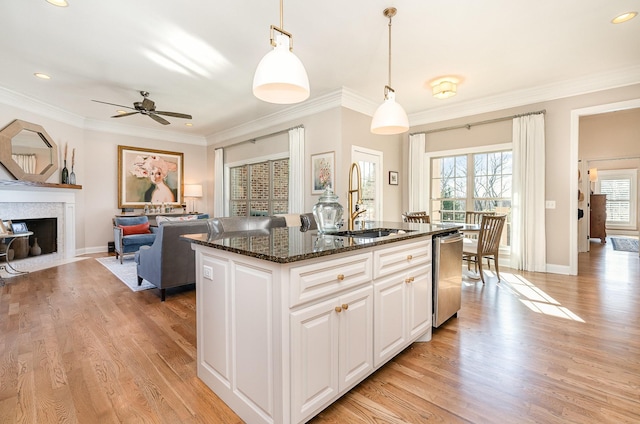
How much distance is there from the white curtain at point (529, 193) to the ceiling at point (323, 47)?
0.62m

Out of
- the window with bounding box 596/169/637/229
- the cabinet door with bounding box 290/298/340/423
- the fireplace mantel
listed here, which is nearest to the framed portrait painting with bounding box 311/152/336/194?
the cabinet door with bounding box 290/298/340/423

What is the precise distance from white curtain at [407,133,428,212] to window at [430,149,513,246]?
0.77 feet

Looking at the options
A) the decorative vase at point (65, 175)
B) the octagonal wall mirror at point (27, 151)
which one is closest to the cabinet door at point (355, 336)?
the octagonal wall mirror at point (27, 151)

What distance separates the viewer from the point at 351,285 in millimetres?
1638

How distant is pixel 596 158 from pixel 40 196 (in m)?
10.9

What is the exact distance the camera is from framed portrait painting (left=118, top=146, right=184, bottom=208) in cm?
684

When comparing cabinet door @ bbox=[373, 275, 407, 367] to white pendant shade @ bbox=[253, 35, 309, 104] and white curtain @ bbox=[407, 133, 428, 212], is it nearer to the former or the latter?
white pendant shade @ bbox=[253, 35, 309, 104]

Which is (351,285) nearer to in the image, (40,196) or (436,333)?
(436,333)

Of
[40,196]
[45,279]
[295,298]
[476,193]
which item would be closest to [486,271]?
[476,193]

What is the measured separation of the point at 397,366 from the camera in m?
2.04

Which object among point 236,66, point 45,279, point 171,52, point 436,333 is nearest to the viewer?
point 436,333

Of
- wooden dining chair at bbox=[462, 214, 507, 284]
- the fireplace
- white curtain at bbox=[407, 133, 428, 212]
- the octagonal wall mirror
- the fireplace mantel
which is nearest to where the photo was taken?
wooden dining chair at bbox=[462, 214, 507, 284]

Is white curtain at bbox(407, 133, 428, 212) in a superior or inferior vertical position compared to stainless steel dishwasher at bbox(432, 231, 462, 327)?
superior

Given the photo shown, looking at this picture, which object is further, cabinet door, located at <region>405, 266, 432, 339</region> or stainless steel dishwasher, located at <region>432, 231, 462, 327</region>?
stainless steel dishwasher, located at <region>432, 231, 462, 327</region>
